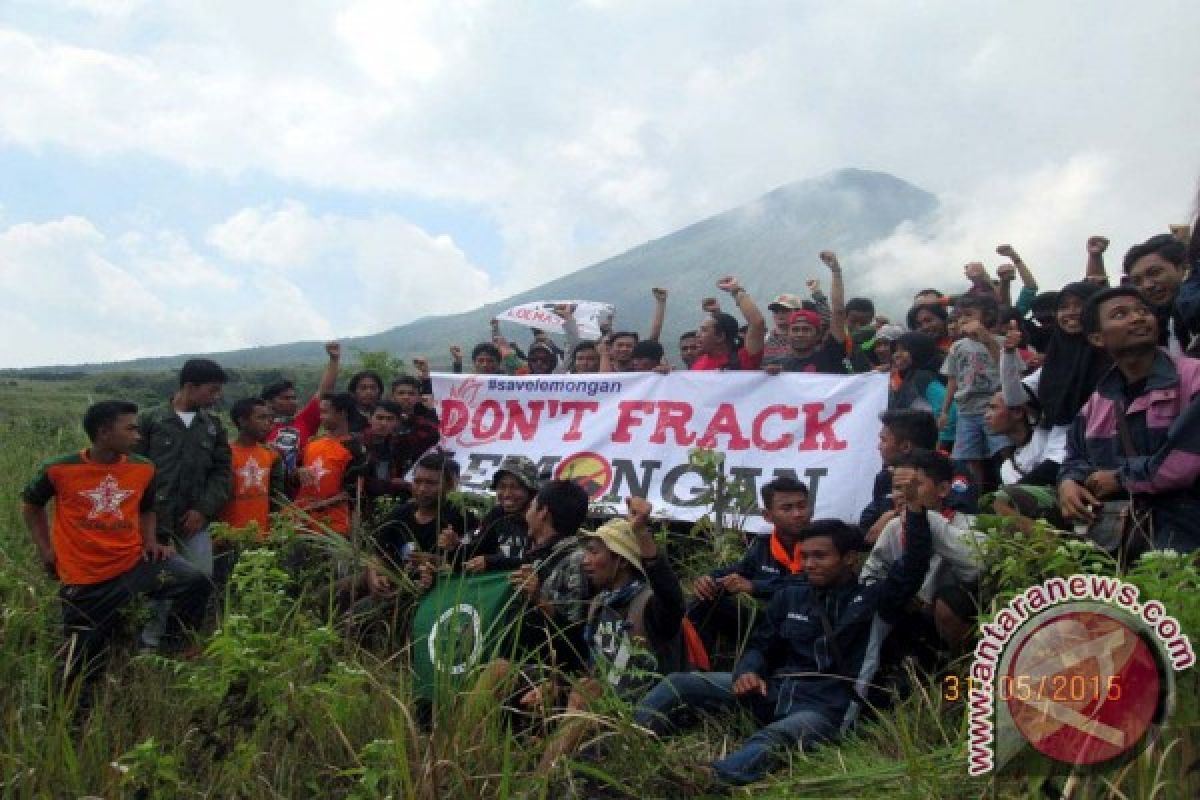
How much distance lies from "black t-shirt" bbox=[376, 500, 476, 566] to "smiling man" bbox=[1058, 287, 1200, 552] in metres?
3.29

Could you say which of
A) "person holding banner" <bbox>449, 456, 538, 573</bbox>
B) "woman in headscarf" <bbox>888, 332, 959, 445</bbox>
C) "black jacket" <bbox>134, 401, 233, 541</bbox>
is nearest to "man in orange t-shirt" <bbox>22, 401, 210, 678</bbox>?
"black jacket" <bbox>134, 401, 233, 541</bbox>

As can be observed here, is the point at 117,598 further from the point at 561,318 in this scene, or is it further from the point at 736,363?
the point at 561,318

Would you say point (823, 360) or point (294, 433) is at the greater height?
point (823, 360)

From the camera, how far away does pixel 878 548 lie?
4.53m

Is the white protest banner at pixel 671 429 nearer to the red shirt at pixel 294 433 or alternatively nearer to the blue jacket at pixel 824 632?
the red shirt at pixel 294 433

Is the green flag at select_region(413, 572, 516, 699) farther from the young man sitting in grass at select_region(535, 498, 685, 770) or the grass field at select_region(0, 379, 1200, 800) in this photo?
the young man sitting in grass at select_region(535, 498, 685, 770)

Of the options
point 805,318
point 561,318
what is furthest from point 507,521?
point 561,318

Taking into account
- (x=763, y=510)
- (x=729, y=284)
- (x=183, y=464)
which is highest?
(x=729, y=284)

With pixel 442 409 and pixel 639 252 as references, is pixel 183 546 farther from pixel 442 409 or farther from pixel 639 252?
Result: pixel 639 252

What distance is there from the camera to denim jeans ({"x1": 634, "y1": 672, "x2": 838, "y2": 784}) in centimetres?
387

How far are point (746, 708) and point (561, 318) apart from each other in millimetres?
7460

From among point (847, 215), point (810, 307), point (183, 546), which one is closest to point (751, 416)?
point (810, 307)

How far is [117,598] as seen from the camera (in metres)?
5.84
